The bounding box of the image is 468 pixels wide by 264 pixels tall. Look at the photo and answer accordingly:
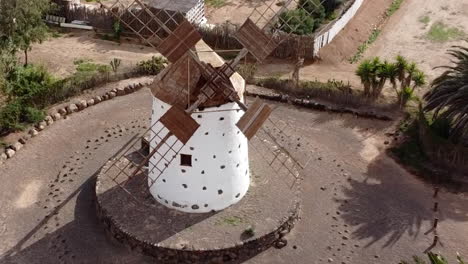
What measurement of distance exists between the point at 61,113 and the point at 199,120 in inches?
443

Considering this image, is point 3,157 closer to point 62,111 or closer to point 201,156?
point 62,111

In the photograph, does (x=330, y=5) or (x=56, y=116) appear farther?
(x=330, y=5)

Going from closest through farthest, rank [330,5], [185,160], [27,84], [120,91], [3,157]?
[185,160] → [3,157] → [27,84] → [120,91] → [330,5]

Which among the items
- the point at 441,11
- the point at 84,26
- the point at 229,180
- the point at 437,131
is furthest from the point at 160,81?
the point at 441,11

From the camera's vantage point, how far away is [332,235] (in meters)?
19.6

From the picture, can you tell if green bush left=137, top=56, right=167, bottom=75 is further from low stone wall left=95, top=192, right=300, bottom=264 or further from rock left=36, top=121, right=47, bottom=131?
low stone wall left=95, top=192, right=300, bottom=264

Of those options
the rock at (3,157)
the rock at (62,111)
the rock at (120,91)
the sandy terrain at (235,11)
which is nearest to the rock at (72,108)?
the rock at (62,111)

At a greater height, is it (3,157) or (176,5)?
(176,5)

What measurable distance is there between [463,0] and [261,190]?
27.0 meters

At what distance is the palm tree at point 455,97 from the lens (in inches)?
878

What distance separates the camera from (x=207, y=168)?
18.5 meters

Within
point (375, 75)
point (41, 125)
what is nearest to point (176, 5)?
point (41, 125)

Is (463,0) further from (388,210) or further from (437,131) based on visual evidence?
(388,210)

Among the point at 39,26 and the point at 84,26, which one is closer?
the point at 39,26
